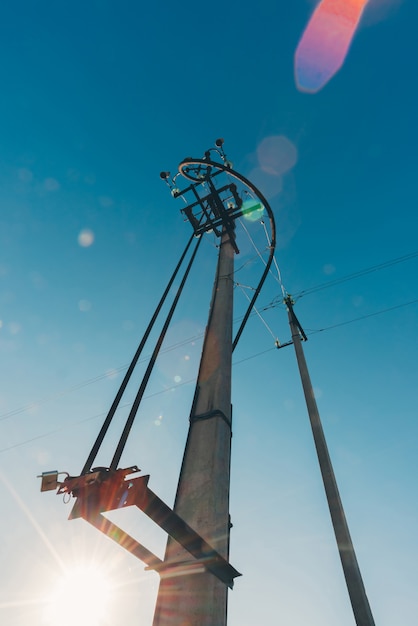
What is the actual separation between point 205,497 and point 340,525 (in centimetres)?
386

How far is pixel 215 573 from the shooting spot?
2.94 m

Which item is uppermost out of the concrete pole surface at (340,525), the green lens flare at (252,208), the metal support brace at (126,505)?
the green lens flare at (252,208)

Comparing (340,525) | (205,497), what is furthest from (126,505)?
(340,525)

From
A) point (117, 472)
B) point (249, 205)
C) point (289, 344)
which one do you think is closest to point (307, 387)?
point (289, 344)

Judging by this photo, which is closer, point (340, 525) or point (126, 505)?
point (126, 505)

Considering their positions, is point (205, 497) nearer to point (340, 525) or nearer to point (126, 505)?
point (126, 505)

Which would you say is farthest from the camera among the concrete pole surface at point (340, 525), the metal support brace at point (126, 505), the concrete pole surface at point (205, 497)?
the concrete pole surface at point (340, 525)

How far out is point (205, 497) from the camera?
129 inches

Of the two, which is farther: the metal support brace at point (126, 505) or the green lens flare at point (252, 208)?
the green lens flare at point (252, 208)

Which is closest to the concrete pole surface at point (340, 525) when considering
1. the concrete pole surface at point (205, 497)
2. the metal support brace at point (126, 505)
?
the concrete pole surface at point (205, 497)

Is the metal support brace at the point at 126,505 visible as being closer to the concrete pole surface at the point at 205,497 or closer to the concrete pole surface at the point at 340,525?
the concrete pole surface at the point at 205,497

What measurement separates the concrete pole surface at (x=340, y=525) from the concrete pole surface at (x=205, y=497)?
11.1ft

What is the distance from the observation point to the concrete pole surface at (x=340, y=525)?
16.9 feet

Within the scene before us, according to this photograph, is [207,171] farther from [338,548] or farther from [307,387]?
[338,548]
